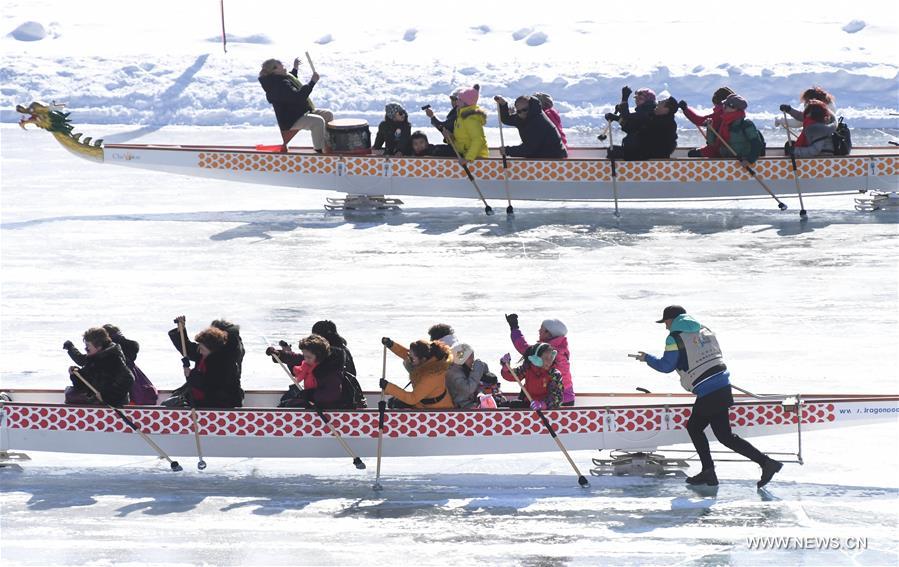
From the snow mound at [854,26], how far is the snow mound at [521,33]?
19.3 ft

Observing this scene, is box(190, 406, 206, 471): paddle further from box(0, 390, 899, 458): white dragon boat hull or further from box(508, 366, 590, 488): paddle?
box(508, 366, 590, 488): paddle

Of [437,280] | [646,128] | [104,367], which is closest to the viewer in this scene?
[104,367]

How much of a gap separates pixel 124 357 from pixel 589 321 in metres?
4.56

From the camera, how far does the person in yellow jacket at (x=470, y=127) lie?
1891 centimetres

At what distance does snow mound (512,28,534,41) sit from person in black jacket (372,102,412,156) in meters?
12.9

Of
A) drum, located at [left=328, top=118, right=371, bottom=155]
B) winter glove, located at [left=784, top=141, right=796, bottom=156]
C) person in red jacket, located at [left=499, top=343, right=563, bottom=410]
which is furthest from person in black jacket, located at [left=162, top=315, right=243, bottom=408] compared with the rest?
winter glove, located at [left=784, top=141, right=796, bottom=156]

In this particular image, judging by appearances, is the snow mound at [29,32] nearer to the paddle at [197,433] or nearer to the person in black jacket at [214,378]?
the person in black jacket at [214,378]

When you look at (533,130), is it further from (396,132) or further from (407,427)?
(407,427)

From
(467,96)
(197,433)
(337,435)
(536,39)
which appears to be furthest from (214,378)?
(536,39)

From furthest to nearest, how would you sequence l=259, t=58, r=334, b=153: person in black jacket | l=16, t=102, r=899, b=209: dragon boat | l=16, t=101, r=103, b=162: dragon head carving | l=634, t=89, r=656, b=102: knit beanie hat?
l=16, t=101, r=103, b=162: dragon head carving, l=259, t=58, r=334, b=153: person in black jacket, l=16, t=102, r=899, b=209: dragon boat, l=634, t=89, r=656, b=102: knit beanie hat

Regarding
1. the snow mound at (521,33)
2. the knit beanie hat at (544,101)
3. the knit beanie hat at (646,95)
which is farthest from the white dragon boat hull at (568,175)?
the snow mound at (521,33)

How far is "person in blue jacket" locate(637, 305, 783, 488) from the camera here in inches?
377

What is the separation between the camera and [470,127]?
19.1 m

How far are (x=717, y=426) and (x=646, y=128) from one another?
9.66 m
